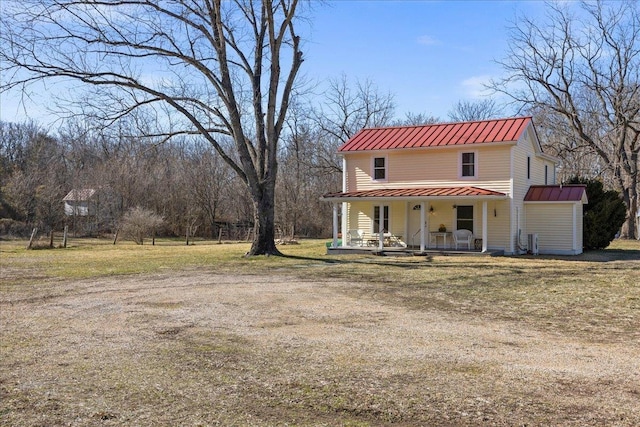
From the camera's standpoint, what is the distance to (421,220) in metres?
24.5

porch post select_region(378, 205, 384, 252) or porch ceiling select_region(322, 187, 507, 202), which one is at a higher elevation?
porch ceiling select_region(322, 187, 507, 202)

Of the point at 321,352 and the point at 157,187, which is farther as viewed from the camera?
the point at 157,187

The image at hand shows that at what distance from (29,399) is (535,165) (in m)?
26.5

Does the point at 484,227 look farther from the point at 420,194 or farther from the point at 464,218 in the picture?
the point at 420,194

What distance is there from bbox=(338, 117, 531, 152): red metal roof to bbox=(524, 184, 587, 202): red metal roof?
3171mm

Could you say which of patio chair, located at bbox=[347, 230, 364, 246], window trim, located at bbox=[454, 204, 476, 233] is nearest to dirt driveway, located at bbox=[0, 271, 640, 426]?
window trim, located at bbox=[454, 204, 476, 233]

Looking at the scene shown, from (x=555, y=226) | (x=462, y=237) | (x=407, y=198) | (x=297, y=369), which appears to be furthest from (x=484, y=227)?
(x=297, y=369)

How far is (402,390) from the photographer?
576cm

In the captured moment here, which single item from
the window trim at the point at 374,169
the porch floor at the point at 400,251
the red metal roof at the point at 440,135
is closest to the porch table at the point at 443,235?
the porch floor at the point at 400,251

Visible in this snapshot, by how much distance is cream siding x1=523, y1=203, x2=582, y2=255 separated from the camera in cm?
2514

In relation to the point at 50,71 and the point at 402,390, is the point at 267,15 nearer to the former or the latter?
the point at 50,71

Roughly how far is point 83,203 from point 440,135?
3174 centimetres

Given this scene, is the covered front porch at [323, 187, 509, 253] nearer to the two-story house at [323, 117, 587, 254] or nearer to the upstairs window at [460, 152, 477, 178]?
the two-story house at [323, 117, 587, 254]

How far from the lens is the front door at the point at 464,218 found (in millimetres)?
25469
